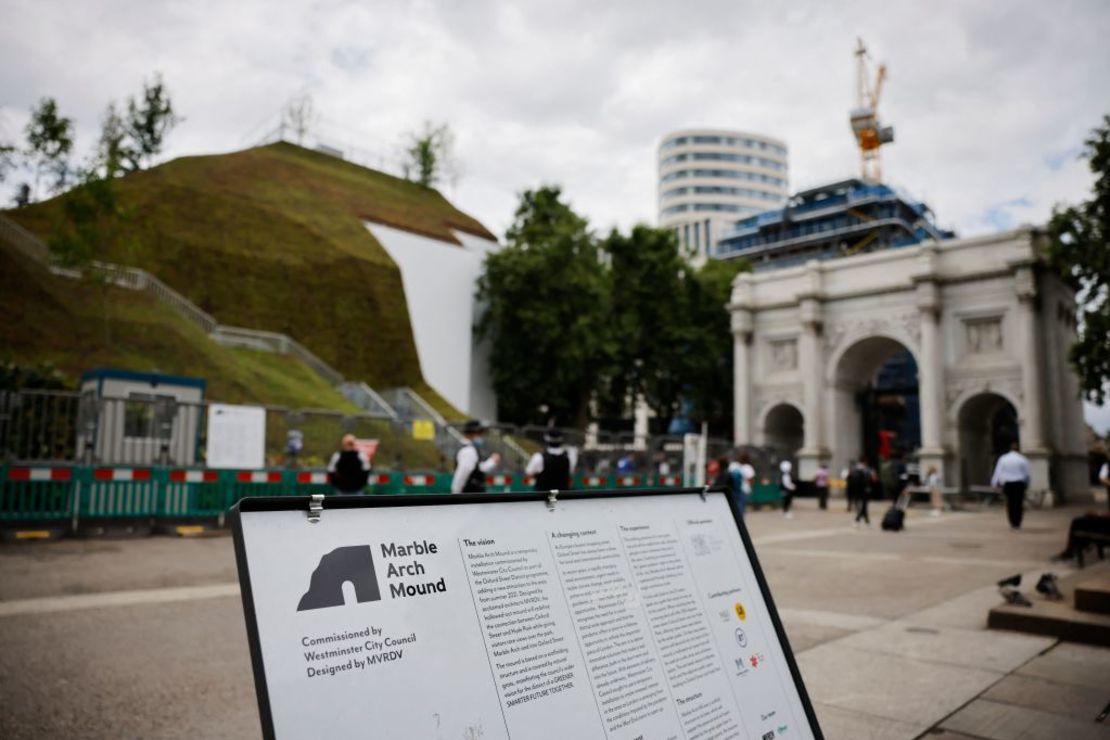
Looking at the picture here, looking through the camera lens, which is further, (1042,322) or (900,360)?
(900,360)

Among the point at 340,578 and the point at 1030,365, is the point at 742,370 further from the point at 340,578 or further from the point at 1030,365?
the point at 340,578

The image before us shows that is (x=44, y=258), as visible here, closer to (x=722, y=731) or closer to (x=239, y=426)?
(x=239, y=426)

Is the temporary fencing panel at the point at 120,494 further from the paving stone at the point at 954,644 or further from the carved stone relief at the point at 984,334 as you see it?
the carved stone relief at the point at 984,334

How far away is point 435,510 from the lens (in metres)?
2.03

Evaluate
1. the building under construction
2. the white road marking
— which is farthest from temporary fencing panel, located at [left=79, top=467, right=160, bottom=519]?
the building under construction

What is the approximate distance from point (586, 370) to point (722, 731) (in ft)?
134

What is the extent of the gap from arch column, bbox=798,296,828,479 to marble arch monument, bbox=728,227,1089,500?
7 cm

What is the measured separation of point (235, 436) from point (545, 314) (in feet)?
90.5

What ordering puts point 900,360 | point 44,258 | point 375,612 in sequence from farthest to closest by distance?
1. point 900,360
2. point 44,258
3. point 375,612

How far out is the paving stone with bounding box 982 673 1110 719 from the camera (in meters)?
4.13

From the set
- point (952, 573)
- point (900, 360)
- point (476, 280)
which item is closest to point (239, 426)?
point (952, 573)

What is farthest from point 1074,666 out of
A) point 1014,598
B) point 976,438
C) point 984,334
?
point 976,438

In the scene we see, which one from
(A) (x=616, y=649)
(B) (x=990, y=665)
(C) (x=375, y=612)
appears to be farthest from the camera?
(B) (x=990, y=665)

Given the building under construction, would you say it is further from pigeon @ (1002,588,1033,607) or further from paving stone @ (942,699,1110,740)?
paving stone @ (942,699,1110,740)
